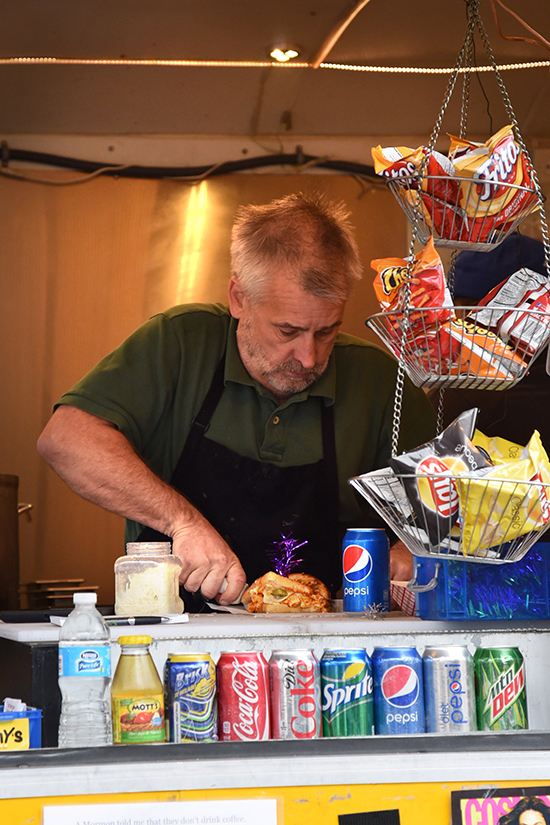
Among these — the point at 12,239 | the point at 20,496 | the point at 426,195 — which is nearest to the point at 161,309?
the point at 12,239

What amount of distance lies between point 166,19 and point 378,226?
1.06 meters

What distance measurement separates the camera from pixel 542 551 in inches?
50.1

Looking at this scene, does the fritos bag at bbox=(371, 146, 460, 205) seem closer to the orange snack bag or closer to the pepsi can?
the orange snack bag

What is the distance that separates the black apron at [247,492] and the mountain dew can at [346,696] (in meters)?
1.18

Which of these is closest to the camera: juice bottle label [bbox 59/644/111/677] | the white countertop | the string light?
juice bottle label [bbox 59/644/111/677]

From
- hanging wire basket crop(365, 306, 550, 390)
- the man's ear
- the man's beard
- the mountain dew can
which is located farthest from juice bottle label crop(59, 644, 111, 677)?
the man's ear

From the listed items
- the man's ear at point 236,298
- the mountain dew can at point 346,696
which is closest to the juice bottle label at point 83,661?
the mountain dew can at point 346,696

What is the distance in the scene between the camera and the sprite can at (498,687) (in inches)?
43.4

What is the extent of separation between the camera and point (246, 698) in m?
1.05

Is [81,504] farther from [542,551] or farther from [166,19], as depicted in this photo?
[542,551]

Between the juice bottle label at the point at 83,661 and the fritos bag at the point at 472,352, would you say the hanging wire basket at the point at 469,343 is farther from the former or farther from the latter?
the juice bottle label at the point at 83,661

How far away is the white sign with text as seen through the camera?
2.86 ft

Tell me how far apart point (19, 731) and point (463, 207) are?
2.68ft

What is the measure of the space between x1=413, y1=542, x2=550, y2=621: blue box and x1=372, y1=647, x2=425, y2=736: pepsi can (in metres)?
0.22
